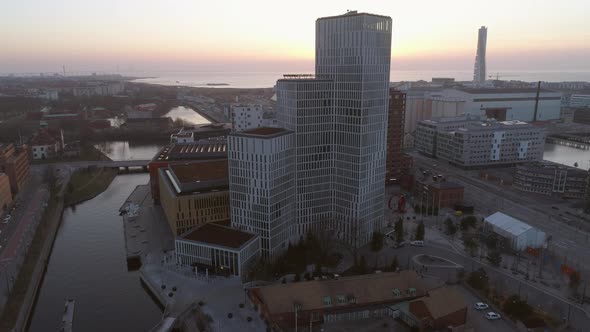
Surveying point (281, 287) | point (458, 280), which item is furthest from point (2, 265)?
point (458, 280)

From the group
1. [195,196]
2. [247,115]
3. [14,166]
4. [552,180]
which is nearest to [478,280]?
[195,196]

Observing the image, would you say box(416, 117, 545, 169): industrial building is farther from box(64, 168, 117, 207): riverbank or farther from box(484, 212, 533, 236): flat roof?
box(64, 168, 117, 207): riverbank

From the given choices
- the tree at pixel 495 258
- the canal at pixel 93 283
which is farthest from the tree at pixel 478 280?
Answer: the canal at pixel 93 283

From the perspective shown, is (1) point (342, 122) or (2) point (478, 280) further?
(1) point (342, 122)

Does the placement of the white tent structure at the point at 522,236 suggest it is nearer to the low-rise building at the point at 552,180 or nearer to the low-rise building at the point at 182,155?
the low-rise building at the point at 552,180

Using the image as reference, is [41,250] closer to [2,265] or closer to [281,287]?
[2,265]

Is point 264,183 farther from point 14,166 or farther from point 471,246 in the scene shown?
point 14,166
